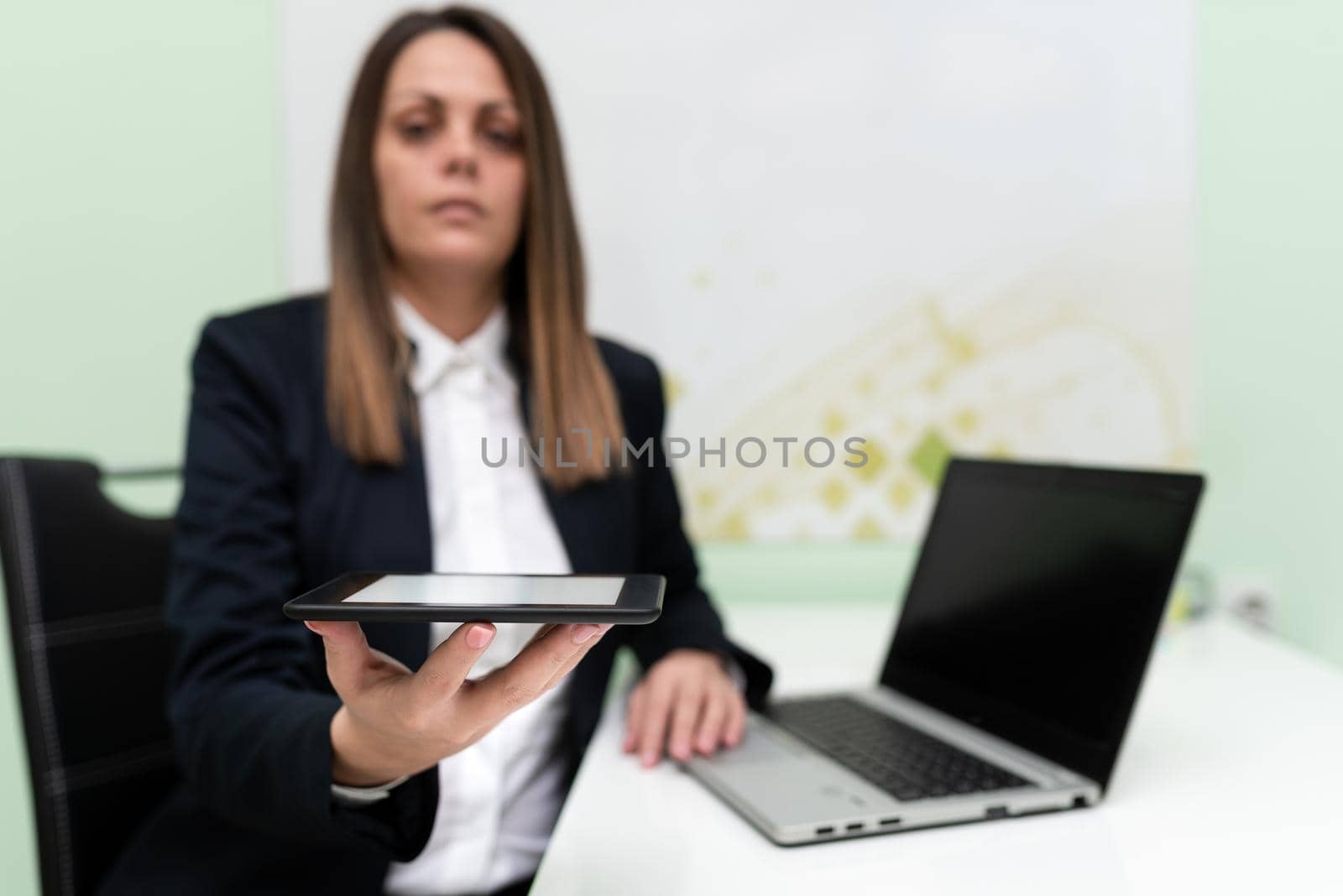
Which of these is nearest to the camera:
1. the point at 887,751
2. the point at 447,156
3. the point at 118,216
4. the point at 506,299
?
the point at 887,751

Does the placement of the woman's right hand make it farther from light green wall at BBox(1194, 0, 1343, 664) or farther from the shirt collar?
light green wall at BBox(1194, 0, 1343, 664)

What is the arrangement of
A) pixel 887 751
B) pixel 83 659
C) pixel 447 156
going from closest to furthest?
pixel 887 751, pixel 83 659, pixel 447 156

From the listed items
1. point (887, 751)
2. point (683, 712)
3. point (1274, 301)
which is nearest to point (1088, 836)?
point (887, 751)

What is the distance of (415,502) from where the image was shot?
88cm

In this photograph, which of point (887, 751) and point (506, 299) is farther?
point (506, 299)

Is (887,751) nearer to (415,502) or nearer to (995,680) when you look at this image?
(995,680)

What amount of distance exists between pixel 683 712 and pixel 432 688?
0.35 m

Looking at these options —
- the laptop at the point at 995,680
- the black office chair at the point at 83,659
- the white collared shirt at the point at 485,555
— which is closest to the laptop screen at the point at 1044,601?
the laptop at the point at 995,680

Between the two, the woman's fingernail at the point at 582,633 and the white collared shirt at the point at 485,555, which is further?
the white collared shirt at the point at 485,555

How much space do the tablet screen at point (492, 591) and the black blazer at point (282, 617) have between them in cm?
19

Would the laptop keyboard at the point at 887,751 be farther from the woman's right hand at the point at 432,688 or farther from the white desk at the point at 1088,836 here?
the woman's right hand at the point at 432,688

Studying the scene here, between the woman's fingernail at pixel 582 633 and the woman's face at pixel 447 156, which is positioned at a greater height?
the woman's face at pixel 447 156

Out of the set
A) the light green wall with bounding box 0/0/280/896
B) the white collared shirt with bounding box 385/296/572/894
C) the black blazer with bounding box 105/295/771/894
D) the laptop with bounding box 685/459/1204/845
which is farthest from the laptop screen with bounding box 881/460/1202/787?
the light green wall with bounding box 0/0/280/896

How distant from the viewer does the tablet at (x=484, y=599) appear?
1.21 feet
